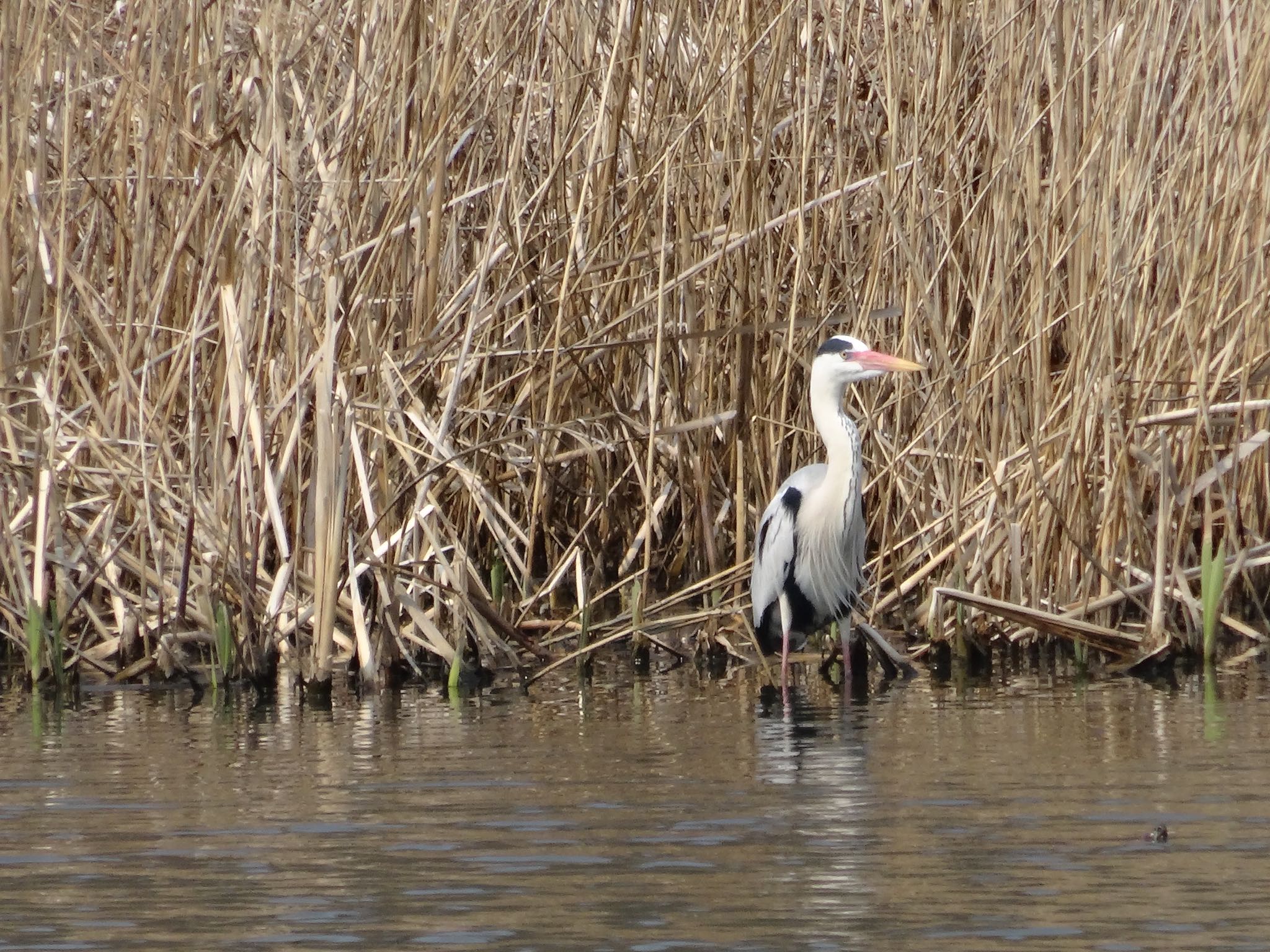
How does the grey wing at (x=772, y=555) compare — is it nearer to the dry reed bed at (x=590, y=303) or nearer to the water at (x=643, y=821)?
the dry reed bed at (x=590, y=303)

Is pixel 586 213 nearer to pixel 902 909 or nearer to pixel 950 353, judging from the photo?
pixel 950 353

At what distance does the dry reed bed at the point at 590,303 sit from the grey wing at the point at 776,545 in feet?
0.39

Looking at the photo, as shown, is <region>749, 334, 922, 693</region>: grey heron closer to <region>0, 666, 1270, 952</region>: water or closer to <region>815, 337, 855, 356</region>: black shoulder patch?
<region>815, 337, 855, 356</region>: black shoulder patch

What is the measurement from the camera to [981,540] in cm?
645

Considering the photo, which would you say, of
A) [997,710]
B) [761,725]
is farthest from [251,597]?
[997,710]

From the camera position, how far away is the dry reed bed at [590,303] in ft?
20.0

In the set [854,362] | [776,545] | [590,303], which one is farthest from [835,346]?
[590,303]

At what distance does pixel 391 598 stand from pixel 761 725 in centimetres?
Result: 120

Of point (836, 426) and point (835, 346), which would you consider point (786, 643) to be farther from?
point (835, 346)

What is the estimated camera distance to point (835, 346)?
21.0 ft

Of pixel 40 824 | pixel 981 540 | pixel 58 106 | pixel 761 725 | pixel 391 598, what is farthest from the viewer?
pixel 58 106

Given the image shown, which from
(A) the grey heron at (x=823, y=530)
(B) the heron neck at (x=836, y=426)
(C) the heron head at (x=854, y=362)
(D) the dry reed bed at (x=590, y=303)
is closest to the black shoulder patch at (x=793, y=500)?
(A) the grey heron at (x=823, y=530)

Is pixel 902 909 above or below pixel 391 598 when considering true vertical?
below

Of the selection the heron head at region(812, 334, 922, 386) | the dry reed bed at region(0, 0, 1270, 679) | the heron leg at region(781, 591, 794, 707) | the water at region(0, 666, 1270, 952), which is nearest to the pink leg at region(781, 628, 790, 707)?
the heron leg at region(781, 591, 794, 707)
